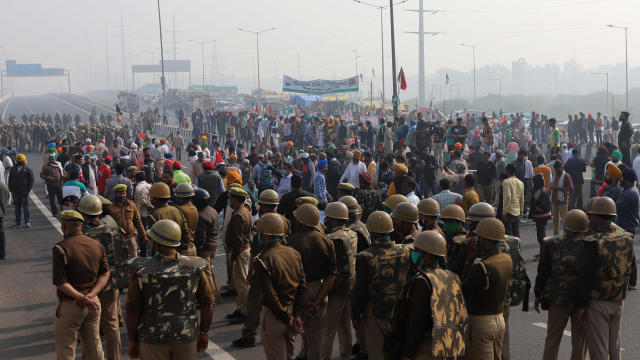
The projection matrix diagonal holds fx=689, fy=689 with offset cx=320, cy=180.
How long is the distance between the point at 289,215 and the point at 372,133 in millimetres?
18795

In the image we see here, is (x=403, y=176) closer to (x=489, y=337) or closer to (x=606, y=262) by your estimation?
(x=606, y=262)

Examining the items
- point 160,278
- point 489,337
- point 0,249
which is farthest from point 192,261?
point 0,249

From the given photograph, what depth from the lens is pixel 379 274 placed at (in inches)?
233

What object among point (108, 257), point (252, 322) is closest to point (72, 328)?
point (108, 257)

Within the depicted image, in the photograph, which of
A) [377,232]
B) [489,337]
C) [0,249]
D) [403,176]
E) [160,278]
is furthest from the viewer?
[0,249]

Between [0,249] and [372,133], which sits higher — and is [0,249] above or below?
below

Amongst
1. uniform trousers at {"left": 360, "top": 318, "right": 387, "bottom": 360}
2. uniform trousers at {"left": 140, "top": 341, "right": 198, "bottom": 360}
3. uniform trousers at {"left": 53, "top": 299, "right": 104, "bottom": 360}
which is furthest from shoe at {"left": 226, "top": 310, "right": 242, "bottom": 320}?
uniform trousers at {"left": 140, "top": 341, "right": 198, "bottom": 360}

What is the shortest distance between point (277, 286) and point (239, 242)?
9.36 feet

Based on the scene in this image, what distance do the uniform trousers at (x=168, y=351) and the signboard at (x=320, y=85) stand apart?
144ft

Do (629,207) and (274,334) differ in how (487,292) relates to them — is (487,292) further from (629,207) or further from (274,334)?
(629,207)

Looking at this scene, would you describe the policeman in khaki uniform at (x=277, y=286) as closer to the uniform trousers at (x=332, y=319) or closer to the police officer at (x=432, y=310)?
the uniform trousers at (x=332, y=319)

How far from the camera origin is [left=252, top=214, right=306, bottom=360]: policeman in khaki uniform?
569 cm

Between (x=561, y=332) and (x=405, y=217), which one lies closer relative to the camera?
(x=405, y=217)

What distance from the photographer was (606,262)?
6.37 meters
